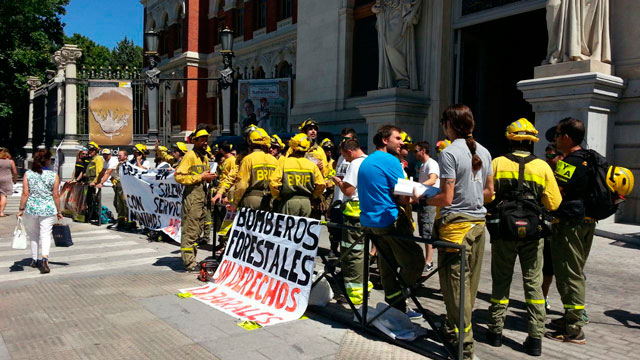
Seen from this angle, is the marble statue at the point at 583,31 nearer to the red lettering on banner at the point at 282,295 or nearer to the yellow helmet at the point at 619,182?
the yellow helmet at the point at 619,182

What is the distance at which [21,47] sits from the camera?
33281 millimetres

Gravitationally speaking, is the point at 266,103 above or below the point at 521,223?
above

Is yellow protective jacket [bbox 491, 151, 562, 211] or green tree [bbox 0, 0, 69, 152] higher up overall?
green tree [bbox 0, 0, 69, 152]

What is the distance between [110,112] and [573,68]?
18.8 metres

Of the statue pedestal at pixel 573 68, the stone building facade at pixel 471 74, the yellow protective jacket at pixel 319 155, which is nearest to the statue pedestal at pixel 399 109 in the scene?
the stone building facade at pixel 471 74

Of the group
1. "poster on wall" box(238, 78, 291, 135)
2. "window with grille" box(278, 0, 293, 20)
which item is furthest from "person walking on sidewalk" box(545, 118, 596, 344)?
"window with grille" box(278, 0, 293, 20)

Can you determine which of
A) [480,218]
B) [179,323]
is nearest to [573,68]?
[480,218]

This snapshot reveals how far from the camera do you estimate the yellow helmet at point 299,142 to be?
6.35 meters

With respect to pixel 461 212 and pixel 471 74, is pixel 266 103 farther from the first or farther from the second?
pixel 461 212

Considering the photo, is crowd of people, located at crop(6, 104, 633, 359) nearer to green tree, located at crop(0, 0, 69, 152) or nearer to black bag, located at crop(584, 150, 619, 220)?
black bag, located at crop(584, 150, 619, 220)

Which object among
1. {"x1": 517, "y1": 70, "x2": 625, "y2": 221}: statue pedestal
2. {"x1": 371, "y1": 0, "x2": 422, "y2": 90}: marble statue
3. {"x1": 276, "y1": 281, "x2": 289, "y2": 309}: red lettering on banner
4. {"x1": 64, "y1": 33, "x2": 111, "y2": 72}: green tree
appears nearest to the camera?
{"x1": 276, "y1": 281, "x2": 289, "y2": 309}: red lettering on banner

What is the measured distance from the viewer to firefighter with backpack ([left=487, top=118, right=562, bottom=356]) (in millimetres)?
4445

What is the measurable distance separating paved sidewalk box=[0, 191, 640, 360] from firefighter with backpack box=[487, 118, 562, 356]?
340 millimetres

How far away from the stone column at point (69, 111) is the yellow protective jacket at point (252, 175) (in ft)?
59.5
